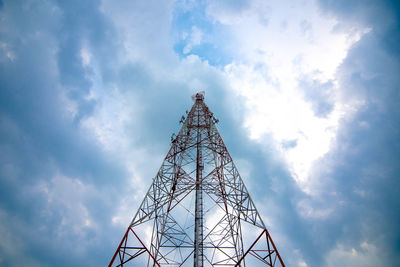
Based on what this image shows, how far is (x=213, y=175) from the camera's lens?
1667 centimetres

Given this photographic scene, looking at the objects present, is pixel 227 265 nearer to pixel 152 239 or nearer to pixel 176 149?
pixel 152 239

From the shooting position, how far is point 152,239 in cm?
1418

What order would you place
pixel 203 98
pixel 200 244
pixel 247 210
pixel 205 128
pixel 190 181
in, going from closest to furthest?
pixel 247 210 < pixel 200 244 < pixel 190 181 < pixel 205 128 < pixel 203 98

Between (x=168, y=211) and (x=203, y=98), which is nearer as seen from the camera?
(x=168, y=211)

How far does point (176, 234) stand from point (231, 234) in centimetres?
449

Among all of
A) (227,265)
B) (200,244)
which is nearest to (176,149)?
(200,244)

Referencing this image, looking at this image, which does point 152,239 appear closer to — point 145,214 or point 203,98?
point 145,214

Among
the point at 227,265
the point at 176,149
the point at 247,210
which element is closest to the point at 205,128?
the point at 176,149

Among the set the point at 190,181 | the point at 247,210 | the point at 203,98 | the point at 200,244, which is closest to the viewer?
the point at 247,210

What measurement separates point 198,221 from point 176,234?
2.10 m

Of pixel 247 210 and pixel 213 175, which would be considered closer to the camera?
pixel 247 210

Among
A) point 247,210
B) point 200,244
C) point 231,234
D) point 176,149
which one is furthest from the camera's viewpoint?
point 176,149

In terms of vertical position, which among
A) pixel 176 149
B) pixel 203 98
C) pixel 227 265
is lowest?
pixel 227 265

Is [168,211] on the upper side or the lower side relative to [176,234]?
upper
